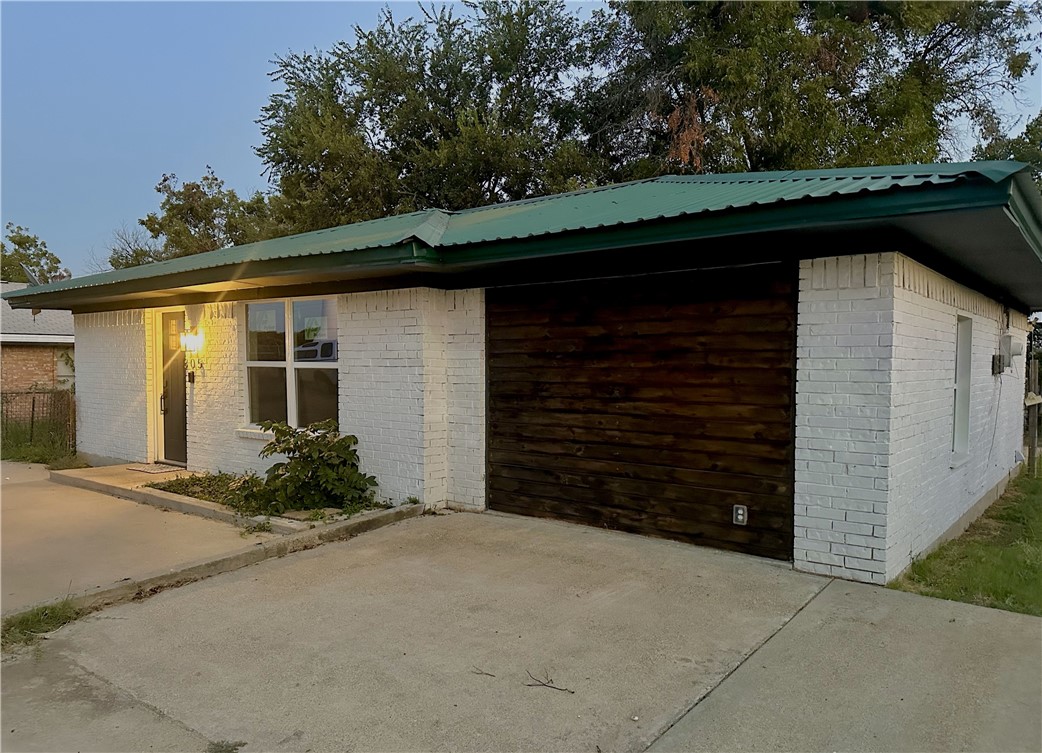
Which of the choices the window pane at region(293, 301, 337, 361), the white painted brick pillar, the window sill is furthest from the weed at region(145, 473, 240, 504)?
the white painted brick pillar

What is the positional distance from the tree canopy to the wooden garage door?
9948 millimetres

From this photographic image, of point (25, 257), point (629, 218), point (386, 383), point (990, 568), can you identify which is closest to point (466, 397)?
point (386, 383)

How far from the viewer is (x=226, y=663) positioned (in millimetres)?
3604

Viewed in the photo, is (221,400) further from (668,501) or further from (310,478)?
(668,501)

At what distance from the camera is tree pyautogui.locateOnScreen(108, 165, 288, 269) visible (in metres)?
31.4

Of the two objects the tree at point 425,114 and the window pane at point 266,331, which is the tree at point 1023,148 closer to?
the tree at point 425,114

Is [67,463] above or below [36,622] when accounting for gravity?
below

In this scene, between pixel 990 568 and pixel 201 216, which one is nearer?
pixel 990 568

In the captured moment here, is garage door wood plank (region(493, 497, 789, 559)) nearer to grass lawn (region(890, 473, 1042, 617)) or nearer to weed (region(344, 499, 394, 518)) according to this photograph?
grass lawn (region(890, 473, 1042, 617))

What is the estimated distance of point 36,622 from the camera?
4.12 m

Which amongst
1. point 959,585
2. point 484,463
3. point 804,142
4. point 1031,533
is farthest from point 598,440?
point 804,142

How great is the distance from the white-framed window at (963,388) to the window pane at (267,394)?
752 centimetres

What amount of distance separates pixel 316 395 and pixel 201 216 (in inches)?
1103

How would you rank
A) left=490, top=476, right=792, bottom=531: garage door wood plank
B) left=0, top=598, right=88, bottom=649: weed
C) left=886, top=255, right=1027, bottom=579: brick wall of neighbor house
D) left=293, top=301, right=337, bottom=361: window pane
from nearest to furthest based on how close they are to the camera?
left=0, top=598, right=88, bottom=649: weed
left=886, top=255, right=1027, bottom=579: brick wall of neighbor house
left=490, top=476, right=792, bottom=531: garage door wood plank
left=293, top=301, right=337, bottom=361: window pane
